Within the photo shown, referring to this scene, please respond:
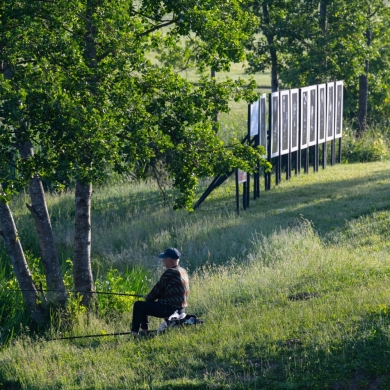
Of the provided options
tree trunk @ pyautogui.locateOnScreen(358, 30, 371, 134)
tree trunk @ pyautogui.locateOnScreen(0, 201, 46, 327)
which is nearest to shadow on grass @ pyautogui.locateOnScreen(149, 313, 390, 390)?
tree trunk @ pyautogui.locateOnScreen(0, 201, 46, 327)

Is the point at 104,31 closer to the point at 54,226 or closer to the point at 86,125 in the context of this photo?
the point at 86,125

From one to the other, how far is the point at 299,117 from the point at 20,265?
1173 centimetres

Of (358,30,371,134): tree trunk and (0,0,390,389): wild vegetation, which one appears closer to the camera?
(0,0,390,389): wild vegetation

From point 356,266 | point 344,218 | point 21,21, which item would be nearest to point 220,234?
point 344,218

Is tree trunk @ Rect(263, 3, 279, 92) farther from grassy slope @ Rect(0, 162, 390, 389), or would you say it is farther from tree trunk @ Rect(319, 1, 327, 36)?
grassy slope @ Rect(0, 162, 390, 389)

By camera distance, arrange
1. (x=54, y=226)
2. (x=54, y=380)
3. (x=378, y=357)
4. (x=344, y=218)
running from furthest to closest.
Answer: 1. (x=54, y=226)
2. (x=344, y=218)
3. (x=54, y=380)
4. (x=378, y=357)

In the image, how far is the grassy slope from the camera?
7395 millimetres

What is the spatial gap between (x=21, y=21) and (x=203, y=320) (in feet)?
13.7

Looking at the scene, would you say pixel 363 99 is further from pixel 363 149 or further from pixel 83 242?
pixel 83 242

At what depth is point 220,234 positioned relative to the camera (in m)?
15.7

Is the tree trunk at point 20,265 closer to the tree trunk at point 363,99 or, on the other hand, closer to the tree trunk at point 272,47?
the tree trunk at point 272,47

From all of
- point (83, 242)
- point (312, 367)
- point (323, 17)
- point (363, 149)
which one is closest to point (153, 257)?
point (83, 242)

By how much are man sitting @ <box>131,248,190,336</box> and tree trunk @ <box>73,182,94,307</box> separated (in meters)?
2.14

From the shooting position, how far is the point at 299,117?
20953 millimetres
